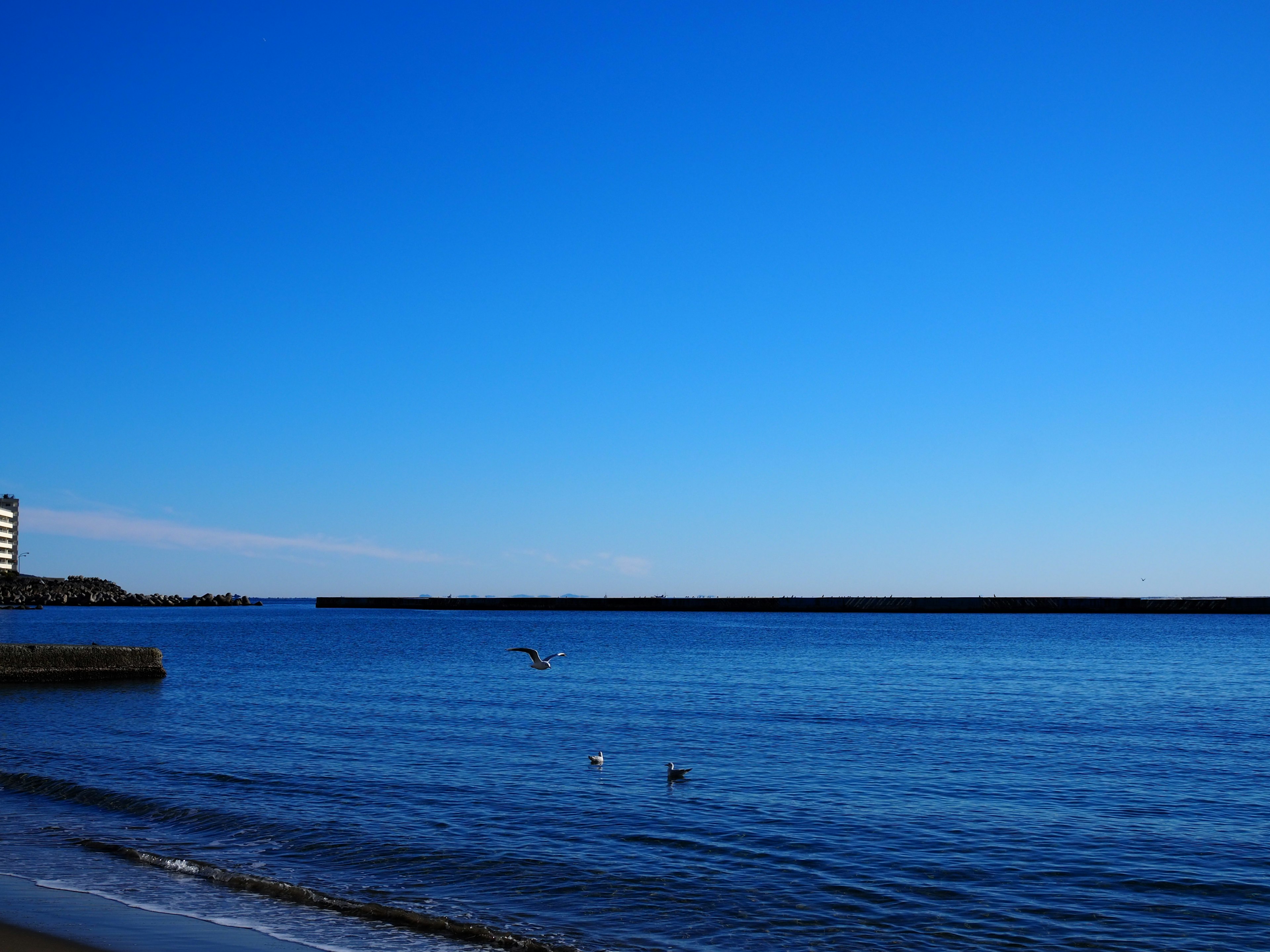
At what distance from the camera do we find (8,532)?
17538cm

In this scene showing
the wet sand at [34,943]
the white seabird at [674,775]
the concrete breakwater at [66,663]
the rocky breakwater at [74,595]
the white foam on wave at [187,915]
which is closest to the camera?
the wet sand at [34,943]

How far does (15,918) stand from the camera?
977cm

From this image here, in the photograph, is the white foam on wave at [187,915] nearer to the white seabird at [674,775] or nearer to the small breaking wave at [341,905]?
the small breaking wave at [341,905]

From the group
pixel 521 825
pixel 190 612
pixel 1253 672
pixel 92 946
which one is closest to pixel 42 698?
pixel 521 825

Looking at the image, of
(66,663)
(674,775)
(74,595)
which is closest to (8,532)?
(74,595)

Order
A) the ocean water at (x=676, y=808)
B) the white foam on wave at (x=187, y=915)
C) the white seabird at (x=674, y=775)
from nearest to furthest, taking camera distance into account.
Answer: the white foam on wave at (x=187, y=915) < the ocean water at (x=676, y=808) < the white seabird at (x=674, y=775)

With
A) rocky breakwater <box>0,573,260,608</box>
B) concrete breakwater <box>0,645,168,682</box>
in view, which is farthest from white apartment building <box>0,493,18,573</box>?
concrete breakwater <box>0,645,168,682</box>

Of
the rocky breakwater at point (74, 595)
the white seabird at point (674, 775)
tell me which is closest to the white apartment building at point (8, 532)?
the rocky breakwater at point (74, 595)

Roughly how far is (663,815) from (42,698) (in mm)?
23830

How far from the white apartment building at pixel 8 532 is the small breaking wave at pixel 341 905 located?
183935mm

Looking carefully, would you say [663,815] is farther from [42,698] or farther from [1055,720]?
[42,698]

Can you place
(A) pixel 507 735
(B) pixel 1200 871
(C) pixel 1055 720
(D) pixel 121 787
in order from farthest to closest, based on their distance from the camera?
(C) pixel 1055 720, (A) pixel 507 735, (D) pixel 121 787, (B) pixel 1200 871

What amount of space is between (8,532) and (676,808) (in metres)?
192

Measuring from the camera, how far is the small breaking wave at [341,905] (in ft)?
32.2
